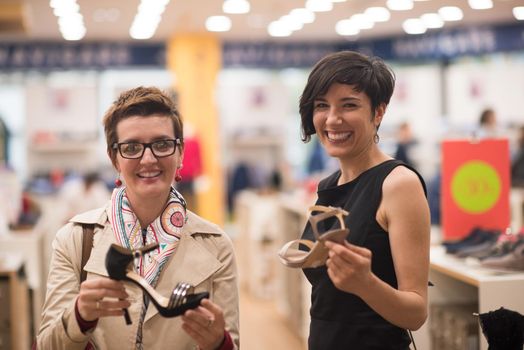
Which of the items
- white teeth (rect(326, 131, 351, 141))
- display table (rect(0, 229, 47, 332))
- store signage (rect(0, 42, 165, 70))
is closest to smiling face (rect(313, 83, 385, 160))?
white teeth (rect(326, 131, 351, 141))

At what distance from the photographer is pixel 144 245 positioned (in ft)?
6.29

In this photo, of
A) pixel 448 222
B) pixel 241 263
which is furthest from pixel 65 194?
pixel 448 222

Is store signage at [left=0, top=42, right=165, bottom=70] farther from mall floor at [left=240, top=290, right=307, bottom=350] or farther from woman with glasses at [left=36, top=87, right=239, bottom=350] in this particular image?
woman with glasses at [left=36, top=87, right=239, bottom=350]

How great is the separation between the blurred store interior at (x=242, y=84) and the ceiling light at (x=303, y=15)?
4cm

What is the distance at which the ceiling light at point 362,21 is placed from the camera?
34.6 ft

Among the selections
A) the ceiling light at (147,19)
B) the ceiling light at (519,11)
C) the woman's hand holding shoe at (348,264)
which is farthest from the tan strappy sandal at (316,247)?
the ceiling light at (147,19)

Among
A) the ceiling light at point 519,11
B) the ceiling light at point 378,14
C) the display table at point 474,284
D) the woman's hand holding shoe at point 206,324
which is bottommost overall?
the display table at point 474,284

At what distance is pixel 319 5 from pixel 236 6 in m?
1.10

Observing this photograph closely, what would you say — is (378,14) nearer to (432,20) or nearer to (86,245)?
(432,20)

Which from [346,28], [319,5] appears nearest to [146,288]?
[319,5]

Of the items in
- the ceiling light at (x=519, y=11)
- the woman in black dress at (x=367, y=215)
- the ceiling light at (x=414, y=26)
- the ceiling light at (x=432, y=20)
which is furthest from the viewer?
the ceiling light at (x=414, y=26)

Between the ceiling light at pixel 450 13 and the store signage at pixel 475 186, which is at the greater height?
the ceiling light at pixel 450 13

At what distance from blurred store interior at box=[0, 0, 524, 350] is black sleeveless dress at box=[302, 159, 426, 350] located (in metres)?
5.64

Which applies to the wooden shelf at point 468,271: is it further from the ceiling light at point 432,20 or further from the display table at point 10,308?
the ceiling light at point 432,20
